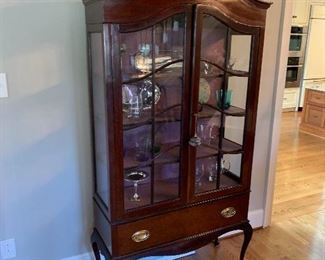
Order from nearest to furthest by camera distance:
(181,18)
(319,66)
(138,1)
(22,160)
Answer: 1. (138,1)
2. (181,18)
3. (22,160)
4. (319,66)

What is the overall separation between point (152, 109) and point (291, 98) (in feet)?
18.5

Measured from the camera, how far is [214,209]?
6.18 ft

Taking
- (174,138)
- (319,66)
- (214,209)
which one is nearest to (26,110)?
(174,138)

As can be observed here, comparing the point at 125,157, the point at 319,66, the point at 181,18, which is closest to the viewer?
the point at 181,18

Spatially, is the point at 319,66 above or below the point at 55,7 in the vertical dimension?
below

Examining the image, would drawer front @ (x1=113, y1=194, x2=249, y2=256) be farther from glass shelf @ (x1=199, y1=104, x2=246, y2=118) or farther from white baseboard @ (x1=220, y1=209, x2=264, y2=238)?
white baseboard @ (x1=220, y1=209, x2=264, y2=238)

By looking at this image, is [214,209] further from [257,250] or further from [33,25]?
[33,25]

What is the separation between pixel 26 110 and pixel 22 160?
27cm

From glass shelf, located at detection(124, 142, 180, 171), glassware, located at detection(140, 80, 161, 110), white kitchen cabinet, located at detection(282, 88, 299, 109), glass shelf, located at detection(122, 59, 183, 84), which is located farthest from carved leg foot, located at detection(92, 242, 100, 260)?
white kitchen cabinet, located at detection(282, 88, 299, 109)

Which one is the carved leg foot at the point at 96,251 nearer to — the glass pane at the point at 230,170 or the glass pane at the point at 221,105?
the glass pane at the point at 221,105

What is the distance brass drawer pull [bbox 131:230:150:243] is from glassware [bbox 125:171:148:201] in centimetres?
16

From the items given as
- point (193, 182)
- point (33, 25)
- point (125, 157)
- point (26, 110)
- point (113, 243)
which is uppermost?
point (33, 25)

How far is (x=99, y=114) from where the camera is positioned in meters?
1.65

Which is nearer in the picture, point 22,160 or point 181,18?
point 181,18
